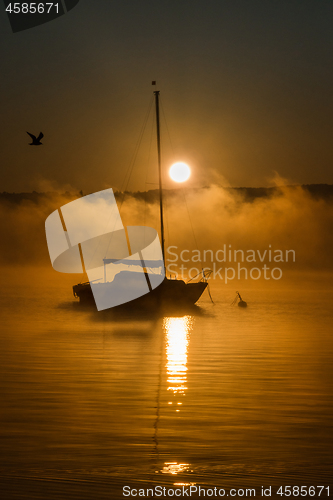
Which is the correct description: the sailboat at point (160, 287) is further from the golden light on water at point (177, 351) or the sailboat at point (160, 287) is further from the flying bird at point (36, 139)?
the flying bird at point (36, 139)

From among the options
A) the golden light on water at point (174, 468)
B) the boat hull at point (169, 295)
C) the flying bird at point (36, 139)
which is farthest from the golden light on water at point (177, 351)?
the flying bird at point (36, 139)

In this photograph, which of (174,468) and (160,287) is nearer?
(174,468)

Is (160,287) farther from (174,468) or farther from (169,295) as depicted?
(174,468)

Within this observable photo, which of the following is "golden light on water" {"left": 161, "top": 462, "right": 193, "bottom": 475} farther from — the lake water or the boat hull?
the boat hull

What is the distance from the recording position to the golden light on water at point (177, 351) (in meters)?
15.1

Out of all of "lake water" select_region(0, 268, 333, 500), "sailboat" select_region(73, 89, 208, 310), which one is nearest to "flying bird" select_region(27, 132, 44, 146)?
"lake water" select_region(0, 268, 333, 500)

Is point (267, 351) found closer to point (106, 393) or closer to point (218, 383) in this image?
point (218, 383)

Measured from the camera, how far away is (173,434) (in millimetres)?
10484

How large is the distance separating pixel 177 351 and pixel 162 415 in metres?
10.3

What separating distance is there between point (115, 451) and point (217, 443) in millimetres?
2201

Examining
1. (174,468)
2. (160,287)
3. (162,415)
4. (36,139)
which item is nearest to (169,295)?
(160,287)

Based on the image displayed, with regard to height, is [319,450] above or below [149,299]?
below

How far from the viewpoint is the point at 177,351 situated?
22.2 metres

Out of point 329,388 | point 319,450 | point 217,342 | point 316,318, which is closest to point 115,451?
point 319,450
